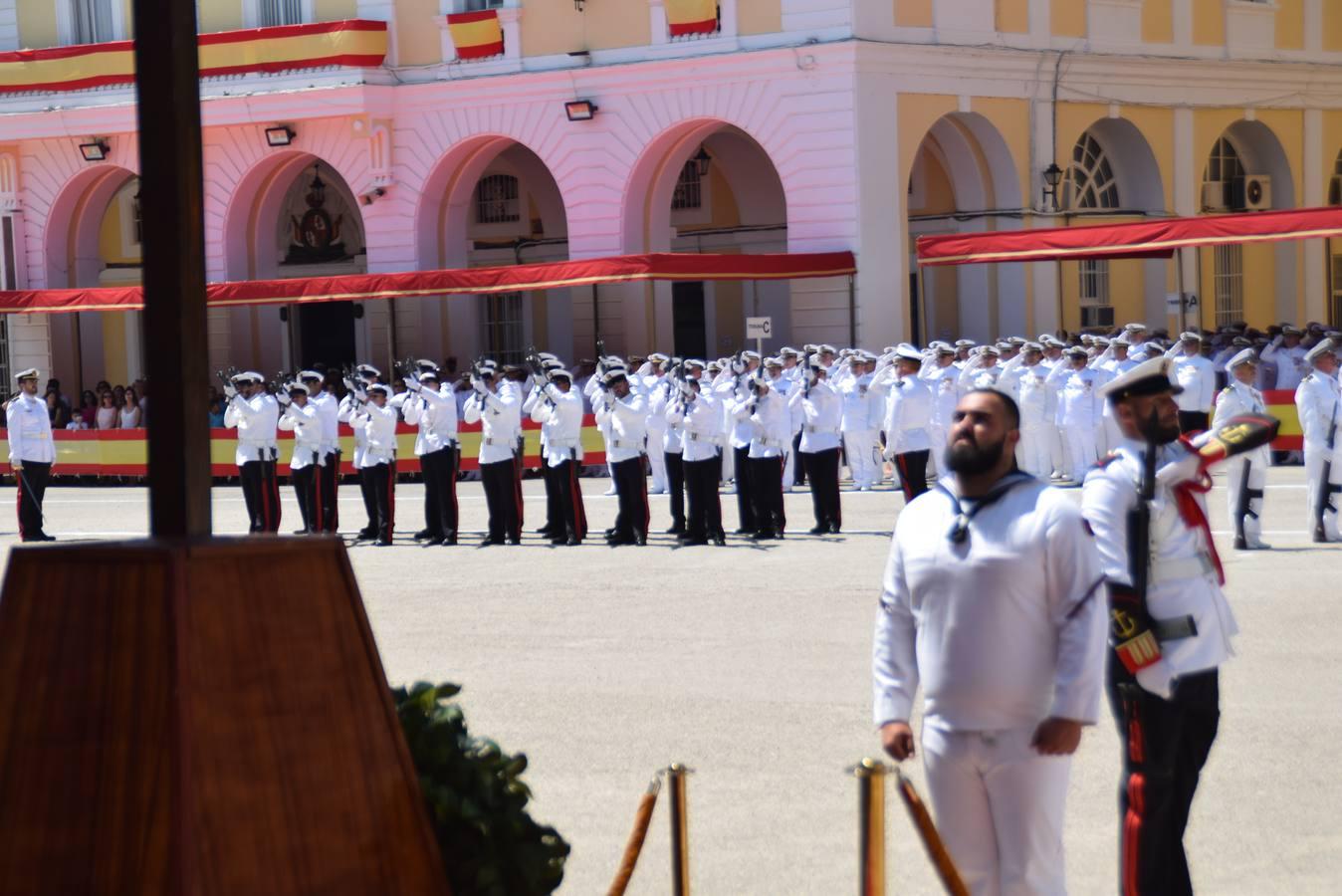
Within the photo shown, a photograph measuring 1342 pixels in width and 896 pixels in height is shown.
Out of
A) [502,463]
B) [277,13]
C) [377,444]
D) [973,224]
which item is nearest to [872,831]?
[502,463]

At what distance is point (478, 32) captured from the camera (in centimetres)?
3319

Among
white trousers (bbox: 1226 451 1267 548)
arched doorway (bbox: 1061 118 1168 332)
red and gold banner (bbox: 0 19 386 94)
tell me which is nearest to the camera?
white trousers (bbox: 1226 451 1267 548)

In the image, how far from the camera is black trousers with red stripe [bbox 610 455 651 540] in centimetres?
1986

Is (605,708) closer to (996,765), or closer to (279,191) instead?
(996,765)

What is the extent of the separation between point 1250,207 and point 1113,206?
327cm

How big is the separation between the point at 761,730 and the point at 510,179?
27.6 m

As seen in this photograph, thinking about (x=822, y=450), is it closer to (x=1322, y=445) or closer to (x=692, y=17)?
(x=1322, y=445)

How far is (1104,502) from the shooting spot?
21.7ft

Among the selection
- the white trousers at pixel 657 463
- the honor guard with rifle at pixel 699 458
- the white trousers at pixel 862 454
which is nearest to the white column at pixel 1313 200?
the white trousers at pixel 862 454

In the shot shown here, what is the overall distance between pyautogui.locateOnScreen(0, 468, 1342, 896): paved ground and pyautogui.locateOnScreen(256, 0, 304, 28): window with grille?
1796cm

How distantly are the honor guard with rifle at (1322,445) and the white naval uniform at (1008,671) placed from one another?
1277 centimetres

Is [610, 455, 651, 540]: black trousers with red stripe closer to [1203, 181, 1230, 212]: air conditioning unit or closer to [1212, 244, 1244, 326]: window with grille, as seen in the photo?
[1212, 244, 1244, 326]: window with grille

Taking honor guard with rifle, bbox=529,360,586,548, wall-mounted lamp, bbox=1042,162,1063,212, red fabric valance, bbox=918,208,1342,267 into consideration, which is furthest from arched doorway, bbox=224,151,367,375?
honor guard with rifle, bbox=529,360,586,548

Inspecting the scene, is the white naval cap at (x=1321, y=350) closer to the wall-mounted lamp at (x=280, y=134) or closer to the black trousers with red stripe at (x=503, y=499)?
the black trousers with red stripe at (x=503, y=499)
